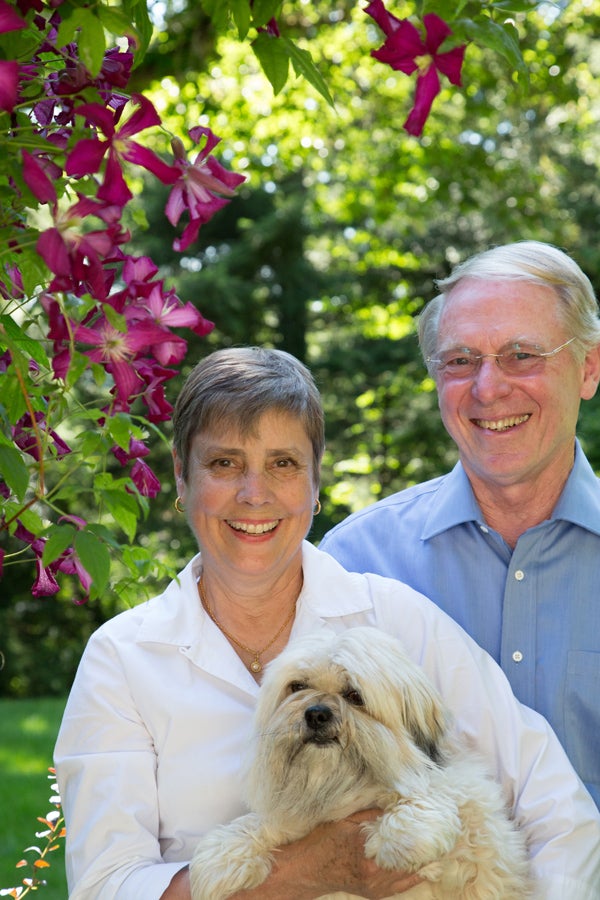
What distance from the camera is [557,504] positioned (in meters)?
3.38

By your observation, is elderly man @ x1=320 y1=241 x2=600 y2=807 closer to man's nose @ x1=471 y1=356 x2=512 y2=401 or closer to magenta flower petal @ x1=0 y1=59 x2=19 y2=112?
man's nose @ x1=471 y1=356 x2=512 y2=401

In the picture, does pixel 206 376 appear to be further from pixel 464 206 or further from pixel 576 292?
pixel 464 206

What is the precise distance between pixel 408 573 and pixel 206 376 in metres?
1.01

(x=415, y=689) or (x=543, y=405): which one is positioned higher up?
(x=543, y=405)

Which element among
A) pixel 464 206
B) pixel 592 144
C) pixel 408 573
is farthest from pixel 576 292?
pixel 592 144

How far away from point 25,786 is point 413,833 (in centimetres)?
681

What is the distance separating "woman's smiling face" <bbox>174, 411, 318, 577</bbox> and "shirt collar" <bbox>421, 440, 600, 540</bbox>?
2.31 ft

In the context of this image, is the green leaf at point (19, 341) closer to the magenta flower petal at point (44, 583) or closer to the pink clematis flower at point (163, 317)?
the pink clematis flower at point (163, 317)

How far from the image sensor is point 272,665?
2.65 meters

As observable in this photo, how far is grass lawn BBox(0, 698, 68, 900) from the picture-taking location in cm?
662

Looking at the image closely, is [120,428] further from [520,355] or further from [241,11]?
[520,355]

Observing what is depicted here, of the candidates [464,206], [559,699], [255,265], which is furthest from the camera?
[255,265]

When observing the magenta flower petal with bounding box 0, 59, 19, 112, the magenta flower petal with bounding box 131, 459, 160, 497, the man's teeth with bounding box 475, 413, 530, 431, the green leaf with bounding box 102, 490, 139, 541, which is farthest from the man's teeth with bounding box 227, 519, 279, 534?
the magenta flower petal with bounding box 0, 59, 19, 112

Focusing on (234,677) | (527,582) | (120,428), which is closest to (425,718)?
(234,677)
